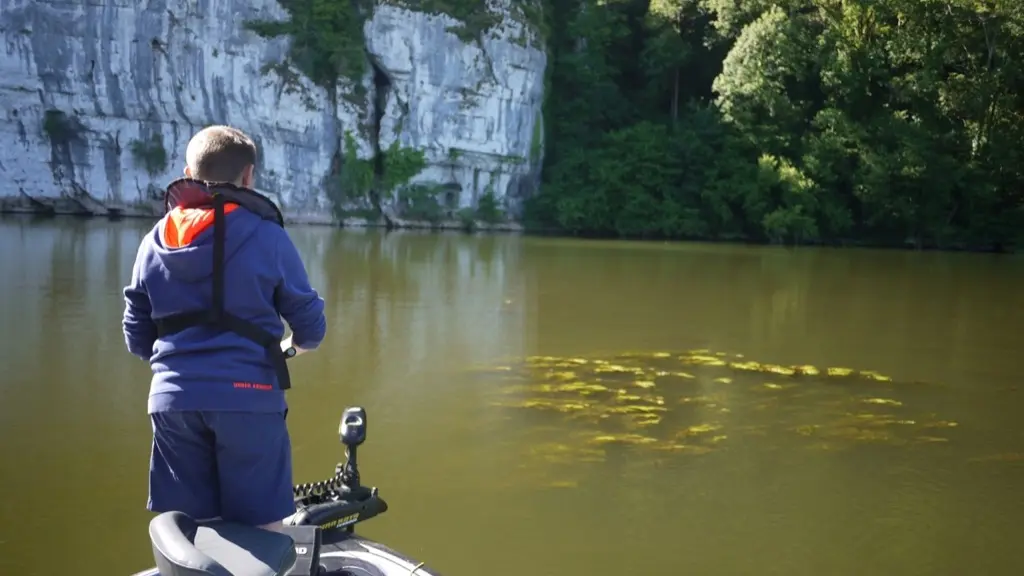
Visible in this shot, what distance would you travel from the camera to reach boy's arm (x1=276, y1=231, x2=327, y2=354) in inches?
105

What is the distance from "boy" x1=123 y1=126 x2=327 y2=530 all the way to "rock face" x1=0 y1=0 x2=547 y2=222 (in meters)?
35.7

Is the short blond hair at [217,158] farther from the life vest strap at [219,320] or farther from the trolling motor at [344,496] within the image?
the trolling motor at [344,496]

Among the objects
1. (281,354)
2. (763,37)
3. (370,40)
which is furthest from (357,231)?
(281,354)

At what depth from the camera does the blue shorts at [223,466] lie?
8.34 ft

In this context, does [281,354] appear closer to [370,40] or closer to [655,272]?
[655,272]

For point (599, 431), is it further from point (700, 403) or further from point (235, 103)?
point (235, 103)

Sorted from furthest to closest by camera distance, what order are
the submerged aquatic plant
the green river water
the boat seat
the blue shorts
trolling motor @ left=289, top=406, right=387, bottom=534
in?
the submerged aquatic plant
the green river water
trolling motor @ left=289, top=406, right=387, bottom=534
the blue shorts
the boat seat

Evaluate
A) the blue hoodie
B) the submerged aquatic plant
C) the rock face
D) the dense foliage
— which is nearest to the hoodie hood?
the blue hoodie

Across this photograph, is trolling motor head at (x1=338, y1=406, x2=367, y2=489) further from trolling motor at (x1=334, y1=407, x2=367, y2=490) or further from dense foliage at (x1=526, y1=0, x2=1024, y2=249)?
dense foliage at (x1=526, y1=0, x2=1024, y2=249)

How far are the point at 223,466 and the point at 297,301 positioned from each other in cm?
48

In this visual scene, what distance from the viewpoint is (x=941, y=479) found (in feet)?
19.3

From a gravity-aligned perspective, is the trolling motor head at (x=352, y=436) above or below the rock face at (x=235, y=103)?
below

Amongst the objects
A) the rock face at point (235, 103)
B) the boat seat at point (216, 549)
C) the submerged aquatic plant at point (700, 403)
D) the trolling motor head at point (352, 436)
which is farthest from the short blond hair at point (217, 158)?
the rock face at point (235, 103)

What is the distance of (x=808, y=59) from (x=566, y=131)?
1030 centimetres
